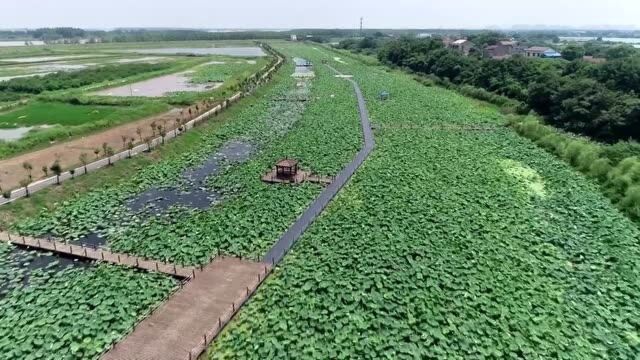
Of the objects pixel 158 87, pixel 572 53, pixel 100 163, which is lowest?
pixel 572 53

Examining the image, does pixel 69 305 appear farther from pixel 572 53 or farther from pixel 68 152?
pixel 572 53

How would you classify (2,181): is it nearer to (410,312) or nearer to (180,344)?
(180,344)

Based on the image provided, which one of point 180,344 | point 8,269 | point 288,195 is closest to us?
point 180,344

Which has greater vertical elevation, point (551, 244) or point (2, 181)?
point (2, 181)

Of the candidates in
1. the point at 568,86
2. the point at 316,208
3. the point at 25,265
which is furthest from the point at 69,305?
the point at 568,86

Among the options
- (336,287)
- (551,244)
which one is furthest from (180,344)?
(551,244)

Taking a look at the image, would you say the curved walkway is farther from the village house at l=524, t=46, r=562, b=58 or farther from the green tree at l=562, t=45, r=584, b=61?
the village house at l=524, t=46, r=562, b=58
